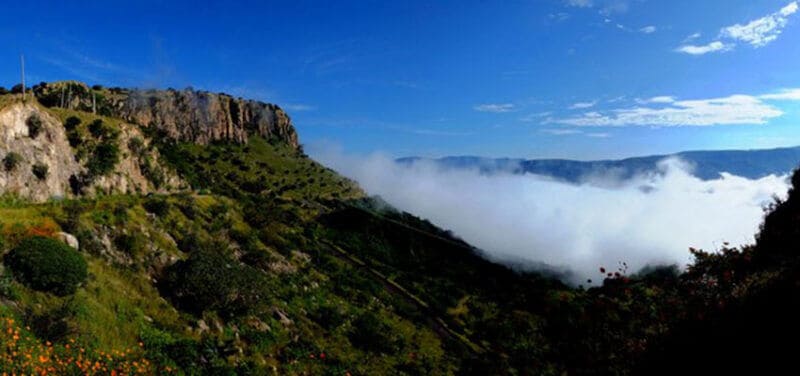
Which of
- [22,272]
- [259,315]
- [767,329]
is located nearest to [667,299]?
[767,329]

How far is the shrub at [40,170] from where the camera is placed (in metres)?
48.1

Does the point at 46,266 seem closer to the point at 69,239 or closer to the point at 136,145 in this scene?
the point at 69,239

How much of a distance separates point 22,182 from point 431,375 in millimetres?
48570

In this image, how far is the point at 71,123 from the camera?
59.6 m

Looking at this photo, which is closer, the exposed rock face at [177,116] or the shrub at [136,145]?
the shrub at [136,145]

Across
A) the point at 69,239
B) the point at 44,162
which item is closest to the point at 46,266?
the point at 69,239

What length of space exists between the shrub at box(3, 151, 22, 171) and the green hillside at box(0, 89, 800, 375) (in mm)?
3765

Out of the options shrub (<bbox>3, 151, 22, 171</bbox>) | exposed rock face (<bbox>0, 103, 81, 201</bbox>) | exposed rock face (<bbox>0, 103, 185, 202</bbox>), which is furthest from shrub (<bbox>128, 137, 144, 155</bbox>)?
shrub (<bbox>3, 151, 22, 171</bbox>)

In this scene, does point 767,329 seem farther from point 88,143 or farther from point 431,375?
point 88,143

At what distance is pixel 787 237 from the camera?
10.2 metres

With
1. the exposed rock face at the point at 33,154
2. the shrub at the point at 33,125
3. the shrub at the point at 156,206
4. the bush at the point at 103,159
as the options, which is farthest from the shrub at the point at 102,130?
the shrub at the point at 156,206

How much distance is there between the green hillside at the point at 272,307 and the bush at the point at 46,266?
0.16 feet

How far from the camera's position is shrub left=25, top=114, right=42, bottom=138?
51.3 meters

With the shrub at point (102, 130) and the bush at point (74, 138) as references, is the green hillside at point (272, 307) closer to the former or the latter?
the bush at point (74, 138)
